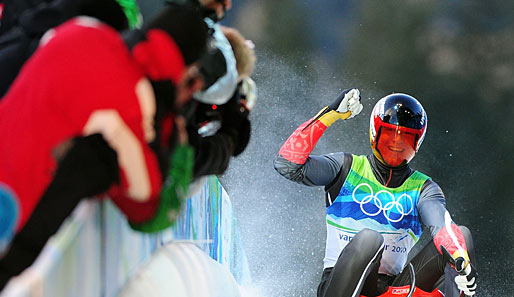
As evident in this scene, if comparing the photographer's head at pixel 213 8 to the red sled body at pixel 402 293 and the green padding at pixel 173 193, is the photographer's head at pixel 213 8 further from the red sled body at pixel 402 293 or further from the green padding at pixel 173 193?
the red sled body at pixel 402 293

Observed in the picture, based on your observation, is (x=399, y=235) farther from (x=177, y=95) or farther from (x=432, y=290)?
→ (x=177, y=95)

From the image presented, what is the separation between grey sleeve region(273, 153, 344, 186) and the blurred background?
162 centimetres

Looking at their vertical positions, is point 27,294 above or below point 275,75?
above

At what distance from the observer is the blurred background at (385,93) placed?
14.9 ft

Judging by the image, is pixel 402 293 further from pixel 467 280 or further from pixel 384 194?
pixel 384 194

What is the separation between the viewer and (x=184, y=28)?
4.01 feet

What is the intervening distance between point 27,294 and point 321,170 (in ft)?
6.65

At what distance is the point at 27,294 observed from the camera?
3.25 feet

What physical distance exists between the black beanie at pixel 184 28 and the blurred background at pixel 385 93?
3320 millimetres

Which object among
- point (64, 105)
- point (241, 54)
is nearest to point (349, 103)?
point (241, 54)

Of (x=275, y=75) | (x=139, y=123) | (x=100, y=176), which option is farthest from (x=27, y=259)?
(x=275, y=75)

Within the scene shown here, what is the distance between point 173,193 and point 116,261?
0.20 m

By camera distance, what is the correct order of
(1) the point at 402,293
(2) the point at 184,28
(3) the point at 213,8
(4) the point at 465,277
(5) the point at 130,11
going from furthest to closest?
1. (1) the point at 402,293
2. (4) the point at 465,277
3. (3) the point at 213,8
4. (5) the point at 130,11
5. (2) the point at 184,28

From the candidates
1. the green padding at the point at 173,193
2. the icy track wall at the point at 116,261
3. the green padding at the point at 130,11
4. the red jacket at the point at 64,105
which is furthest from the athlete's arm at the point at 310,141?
the red jacket at the point at 64,105
